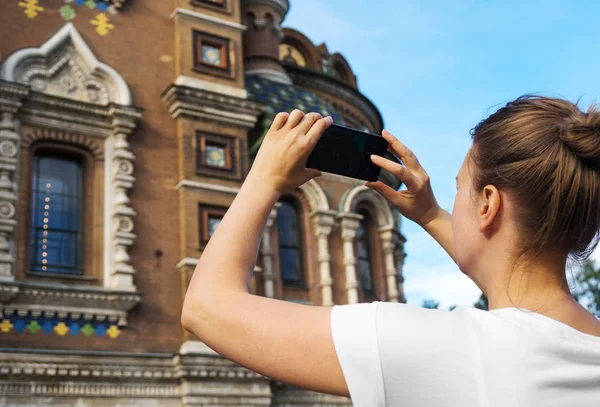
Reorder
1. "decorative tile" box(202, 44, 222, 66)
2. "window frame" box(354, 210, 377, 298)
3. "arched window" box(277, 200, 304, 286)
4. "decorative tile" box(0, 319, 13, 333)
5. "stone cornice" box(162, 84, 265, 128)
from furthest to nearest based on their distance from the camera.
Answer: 1. "window frame" box(354, 210, 377, 298)
2. "arched window" box(277, 200, 304, 286)
3. "decorative tile" box(202, 44, 222, 66)
4. "stone cornice" box(162, 84, 265, 128)
5. "decorative tile" box(0, 319, 13, 333)

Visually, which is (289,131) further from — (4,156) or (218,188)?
(218,188)

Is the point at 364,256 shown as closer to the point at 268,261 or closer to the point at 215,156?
the point at 268,261

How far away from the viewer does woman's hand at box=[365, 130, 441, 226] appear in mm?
1943

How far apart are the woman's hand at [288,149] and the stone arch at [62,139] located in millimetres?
10154

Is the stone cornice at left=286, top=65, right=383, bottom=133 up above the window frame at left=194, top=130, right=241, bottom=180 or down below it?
above

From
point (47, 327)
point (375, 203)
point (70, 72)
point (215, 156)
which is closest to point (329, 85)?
point (375, 203)

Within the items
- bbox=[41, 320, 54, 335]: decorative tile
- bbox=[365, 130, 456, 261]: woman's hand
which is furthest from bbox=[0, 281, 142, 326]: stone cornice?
bbox=[365, 130, 456, 261]: woman's hand

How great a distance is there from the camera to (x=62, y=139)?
11328mm

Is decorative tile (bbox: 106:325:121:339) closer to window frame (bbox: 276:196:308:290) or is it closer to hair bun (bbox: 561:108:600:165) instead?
window frame (bbox: 276:196:308:290)

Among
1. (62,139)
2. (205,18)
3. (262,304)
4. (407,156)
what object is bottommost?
(262,304)

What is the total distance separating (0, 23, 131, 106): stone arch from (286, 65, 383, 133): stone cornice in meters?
6.31

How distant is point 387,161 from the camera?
1.77m

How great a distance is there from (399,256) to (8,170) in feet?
27.2

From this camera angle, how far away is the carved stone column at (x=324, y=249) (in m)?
13.3
